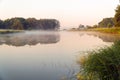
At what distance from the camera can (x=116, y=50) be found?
219 inches

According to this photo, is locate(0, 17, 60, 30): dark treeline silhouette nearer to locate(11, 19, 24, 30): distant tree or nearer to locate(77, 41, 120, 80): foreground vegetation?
locate(11, 19, 24, 30): distant tree

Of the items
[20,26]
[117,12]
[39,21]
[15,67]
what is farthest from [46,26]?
[15,67]

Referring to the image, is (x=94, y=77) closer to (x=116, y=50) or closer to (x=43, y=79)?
(x=116, y=50)

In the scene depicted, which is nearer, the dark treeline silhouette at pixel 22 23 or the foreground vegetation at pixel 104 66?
the foreground vegetation at pixel 104 66

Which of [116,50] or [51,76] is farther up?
[116,50]

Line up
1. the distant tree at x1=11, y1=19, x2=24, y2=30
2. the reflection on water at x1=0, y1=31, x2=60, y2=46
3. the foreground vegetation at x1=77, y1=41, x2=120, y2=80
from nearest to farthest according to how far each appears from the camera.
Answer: the foreground vegetation at x1=77, y1=41, x2=120, y2=80 < the reflection on water at x1=0, y1=31, x2=60, y2=46 < the distant tree at x1=11, y1=19, x2=24, y2=30

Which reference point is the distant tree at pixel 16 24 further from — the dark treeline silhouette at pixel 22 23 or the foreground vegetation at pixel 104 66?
the foreground vegetation at pixel 104 66

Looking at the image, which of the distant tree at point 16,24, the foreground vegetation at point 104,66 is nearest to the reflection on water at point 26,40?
the foreground vegetation at point 104,66

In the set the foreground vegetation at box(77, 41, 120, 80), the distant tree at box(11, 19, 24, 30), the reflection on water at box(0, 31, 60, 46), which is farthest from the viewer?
the distant tree at box(11, 19, 24, 30)

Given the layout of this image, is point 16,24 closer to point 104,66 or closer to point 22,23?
point 22,23

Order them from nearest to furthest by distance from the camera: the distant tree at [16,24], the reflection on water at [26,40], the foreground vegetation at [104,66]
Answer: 1. the foreground vegetation at [104,66]
2. the reflection on water at [26,40]
3. the distant tree at [16,24]

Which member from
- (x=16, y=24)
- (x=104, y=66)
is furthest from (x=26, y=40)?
(x=16, y=24)

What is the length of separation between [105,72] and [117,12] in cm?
4225

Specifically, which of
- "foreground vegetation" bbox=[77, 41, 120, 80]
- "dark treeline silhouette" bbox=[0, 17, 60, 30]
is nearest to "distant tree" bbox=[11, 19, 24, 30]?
"dark treeline silhouette" bbox=[0, 17, 60, 30]
